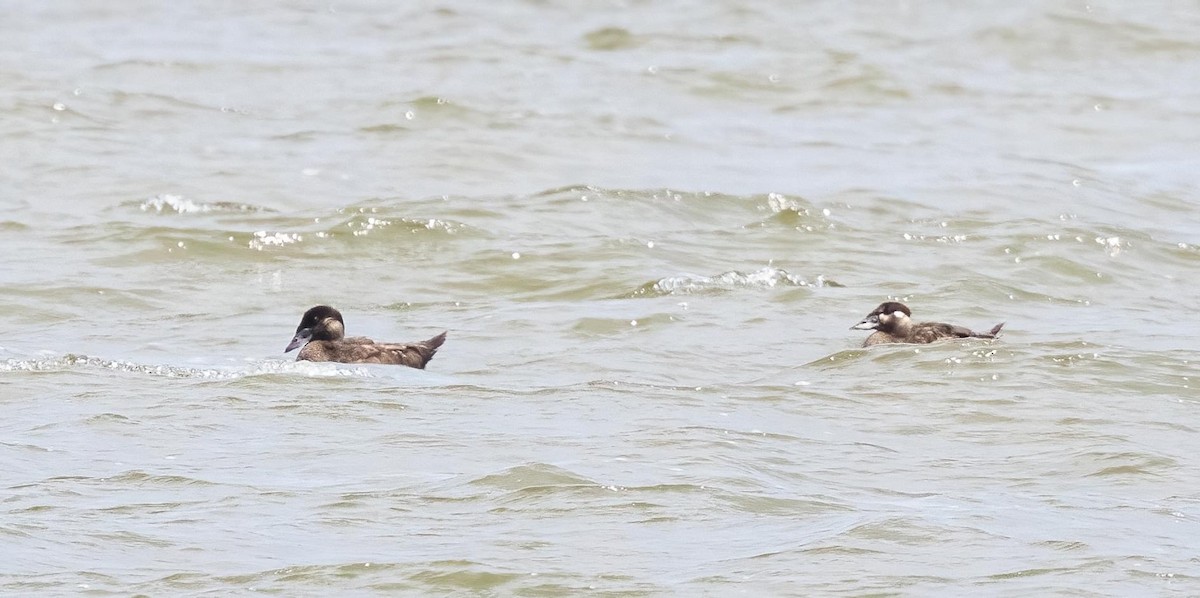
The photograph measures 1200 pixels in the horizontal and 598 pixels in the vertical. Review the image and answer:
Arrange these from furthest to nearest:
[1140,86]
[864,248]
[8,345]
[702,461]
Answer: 1. [1140,86]
2. [864,248]
3. [8,345]
4. [702,461]

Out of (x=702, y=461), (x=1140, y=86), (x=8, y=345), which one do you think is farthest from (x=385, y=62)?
(x=702, y=461)

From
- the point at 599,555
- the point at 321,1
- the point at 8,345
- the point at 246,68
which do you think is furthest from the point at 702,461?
the point at 321,1

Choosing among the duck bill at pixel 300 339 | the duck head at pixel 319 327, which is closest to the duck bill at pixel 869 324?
the duck head at pixel 319 327

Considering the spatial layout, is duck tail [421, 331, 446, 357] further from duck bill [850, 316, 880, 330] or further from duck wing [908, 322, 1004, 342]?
duck wing [908, 322, 1004, 342]

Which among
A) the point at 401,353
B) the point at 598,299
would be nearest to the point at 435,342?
the point at 401,353

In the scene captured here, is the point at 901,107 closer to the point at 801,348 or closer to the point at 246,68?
the point at 246,68

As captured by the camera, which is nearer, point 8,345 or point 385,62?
point 8,345

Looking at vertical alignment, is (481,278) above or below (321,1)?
below

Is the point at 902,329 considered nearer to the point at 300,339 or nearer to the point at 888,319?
the point at 888,319

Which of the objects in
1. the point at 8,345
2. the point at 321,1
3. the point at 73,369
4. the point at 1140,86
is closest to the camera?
the point at 73,369

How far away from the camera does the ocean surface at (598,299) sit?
23.4ft

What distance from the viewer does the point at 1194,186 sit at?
59.3ft

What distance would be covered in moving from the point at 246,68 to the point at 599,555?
17029 millimetres

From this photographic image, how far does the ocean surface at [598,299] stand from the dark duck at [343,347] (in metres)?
0.18
